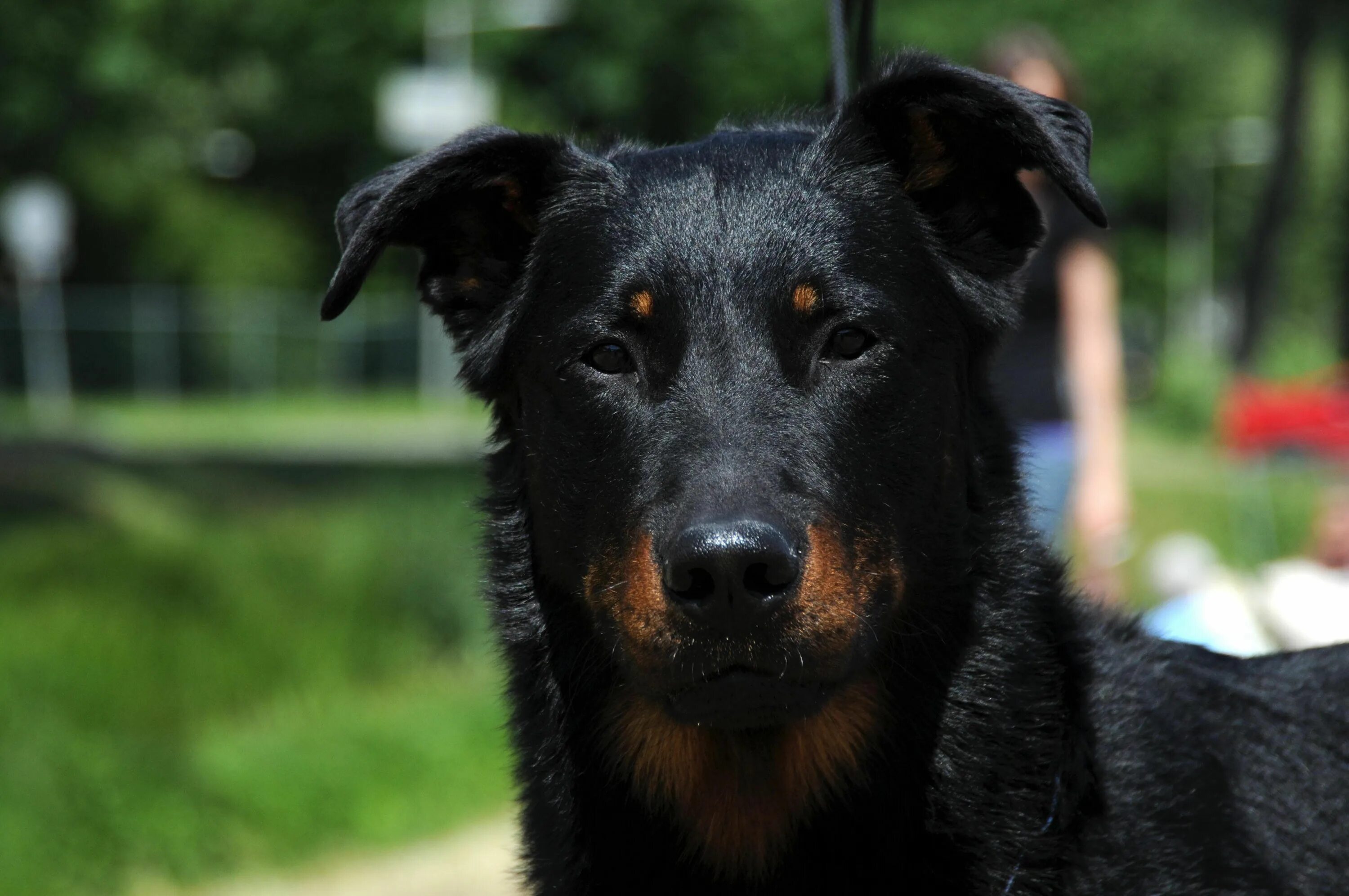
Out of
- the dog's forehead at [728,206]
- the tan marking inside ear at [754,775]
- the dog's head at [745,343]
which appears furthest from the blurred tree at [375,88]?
the tan marking inside ear at [754,775]

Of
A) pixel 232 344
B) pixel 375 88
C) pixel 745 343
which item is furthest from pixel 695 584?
pixel 232 344

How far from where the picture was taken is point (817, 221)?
2.93 meters

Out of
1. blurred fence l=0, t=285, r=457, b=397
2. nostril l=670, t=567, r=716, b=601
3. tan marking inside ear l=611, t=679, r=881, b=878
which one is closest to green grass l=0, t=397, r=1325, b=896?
tan marking inside ear l=611, t=679, r=881, b=878

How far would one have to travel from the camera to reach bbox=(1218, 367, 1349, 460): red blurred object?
9305mm

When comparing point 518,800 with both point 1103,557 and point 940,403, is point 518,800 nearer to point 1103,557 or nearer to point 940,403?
point 940,403

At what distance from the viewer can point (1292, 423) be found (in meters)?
9.98

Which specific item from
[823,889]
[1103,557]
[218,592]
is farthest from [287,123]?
[823,889]

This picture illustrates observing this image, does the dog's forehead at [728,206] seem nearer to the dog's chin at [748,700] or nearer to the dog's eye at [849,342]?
the dog's eye at [849,342]

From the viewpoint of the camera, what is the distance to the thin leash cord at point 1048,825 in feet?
8.85

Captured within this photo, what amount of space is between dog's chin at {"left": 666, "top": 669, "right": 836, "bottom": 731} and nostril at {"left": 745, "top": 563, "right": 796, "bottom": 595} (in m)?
0.17

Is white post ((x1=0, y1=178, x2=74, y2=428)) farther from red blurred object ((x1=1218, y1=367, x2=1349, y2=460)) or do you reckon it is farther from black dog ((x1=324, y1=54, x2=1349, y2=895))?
black dog ((x1=324, y1=54, x2=1349, y2=895))

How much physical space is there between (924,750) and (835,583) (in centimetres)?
50

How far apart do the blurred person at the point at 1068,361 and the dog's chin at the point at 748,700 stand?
2.91 m

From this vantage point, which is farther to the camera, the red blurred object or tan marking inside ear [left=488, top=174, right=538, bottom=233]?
the red blurred object
